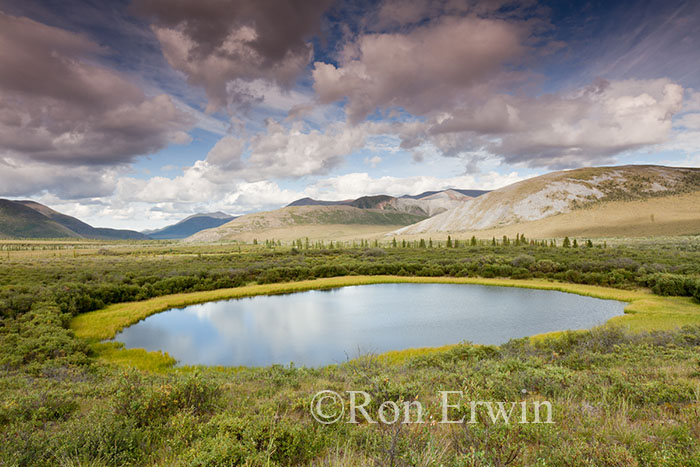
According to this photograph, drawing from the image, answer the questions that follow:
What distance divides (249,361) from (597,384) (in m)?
16.7

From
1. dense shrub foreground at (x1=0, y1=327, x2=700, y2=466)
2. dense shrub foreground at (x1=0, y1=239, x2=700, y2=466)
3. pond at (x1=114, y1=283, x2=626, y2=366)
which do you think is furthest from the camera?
pond at (x1=114, y1=283, x2=626, y2=366)

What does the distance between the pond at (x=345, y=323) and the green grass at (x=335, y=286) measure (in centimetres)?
124

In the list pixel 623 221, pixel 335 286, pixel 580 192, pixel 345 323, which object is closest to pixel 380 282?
pixel 335 286

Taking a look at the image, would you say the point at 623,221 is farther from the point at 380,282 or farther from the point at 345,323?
the point at 345,323

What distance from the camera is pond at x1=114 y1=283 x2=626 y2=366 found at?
68.4ft

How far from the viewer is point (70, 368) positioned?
15.0 meters

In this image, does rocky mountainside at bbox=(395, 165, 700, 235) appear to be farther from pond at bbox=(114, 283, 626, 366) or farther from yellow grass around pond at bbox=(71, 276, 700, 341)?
pond at bbox=(114, 283, 626, 366)

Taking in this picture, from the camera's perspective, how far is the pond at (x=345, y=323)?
20844 millimetres

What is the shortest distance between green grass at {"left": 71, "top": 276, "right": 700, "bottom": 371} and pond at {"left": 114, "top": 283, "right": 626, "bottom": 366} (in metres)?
1.24

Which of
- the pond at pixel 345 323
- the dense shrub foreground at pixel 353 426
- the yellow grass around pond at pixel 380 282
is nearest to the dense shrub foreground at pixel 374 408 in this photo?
the dense shrub foreground at pixel 353 426

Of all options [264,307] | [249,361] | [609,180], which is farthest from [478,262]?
[609,180]

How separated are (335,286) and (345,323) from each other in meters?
17.3

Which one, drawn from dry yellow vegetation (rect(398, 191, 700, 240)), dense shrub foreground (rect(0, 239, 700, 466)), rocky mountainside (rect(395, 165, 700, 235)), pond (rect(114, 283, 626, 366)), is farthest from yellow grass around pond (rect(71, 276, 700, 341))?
rocky mountainside (rect(395, 165, 700, 235))

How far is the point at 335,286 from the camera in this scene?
43281 millimetres
